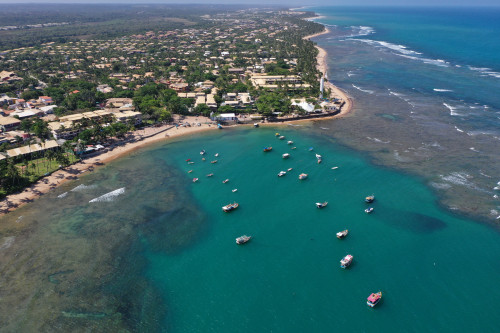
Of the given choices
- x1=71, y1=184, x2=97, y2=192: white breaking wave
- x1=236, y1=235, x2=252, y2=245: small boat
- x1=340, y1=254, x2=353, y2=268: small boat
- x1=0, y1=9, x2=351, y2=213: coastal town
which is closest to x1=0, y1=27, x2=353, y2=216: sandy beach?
x1=0, y1=9, x2=351, y2=213: coastal town

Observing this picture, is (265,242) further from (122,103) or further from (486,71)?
(486,71)

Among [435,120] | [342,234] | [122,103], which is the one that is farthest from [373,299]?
[122,103]

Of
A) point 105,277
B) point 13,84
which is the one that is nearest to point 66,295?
point 105,277

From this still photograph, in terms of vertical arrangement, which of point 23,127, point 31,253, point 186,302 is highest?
point 23,127

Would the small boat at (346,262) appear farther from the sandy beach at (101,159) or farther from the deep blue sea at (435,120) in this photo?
the sandy beach at (101,159)

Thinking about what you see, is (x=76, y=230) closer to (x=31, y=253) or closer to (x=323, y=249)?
(x=31, y=253)

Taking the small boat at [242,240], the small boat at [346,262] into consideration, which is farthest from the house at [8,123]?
the small boat at [346,262]
